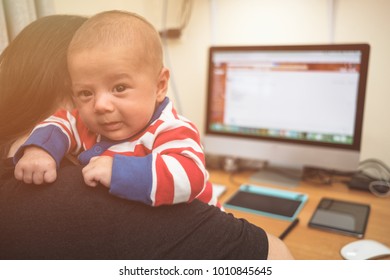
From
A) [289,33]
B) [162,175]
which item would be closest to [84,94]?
[162,175]

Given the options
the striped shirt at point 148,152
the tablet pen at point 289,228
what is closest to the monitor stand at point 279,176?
the tablet pen at point 289,228

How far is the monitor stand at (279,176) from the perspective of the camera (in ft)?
3.62

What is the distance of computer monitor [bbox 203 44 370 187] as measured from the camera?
1.03m

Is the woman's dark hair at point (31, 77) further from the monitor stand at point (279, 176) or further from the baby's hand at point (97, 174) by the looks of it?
the monitor stand at point (279, 176)

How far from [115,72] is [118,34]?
0.05 metres

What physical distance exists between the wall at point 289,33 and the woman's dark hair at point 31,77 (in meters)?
0.44

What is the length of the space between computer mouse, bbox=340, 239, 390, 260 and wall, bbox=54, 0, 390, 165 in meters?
0.44

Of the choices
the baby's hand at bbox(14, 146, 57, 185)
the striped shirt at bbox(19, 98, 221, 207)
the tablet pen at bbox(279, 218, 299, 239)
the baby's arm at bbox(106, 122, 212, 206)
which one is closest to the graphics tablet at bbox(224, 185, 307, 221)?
the tablet pen at bbox(279, 218, 299, 239)

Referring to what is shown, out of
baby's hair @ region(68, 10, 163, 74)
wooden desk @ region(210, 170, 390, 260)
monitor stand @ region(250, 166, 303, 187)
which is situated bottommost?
wooden desk @ region(210, 170, 390, 260)

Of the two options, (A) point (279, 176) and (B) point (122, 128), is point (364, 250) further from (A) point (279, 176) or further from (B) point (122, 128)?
(B) point (122, 128)

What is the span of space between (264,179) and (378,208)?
12.5 inches

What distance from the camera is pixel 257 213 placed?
860 millimetres

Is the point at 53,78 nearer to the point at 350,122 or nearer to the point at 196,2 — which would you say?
the point at 196,2

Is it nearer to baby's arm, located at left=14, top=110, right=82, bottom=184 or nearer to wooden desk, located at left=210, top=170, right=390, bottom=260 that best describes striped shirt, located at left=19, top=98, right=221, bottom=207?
baby's arm, located at left=14, top=110, right=82, bottom=184
